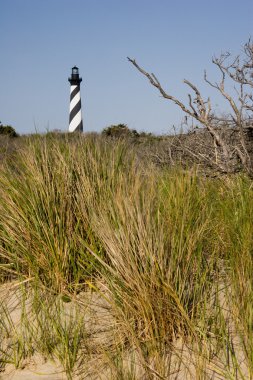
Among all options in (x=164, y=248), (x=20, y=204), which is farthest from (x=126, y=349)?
(x=20, y=204)

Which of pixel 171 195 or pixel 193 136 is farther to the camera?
pixel 193 136

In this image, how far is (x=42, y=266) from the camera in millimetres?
3219

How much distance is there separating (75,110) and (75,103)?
0.36 m

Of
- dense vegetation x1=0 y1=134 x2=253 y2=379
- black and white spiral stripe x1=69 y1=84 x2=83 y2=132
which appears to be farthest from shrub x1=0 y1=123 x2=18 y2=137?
dense vegetation x1=0 y1=134 x2=253 y2=379

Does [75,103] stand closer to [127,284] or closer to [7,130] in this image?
[7,130]

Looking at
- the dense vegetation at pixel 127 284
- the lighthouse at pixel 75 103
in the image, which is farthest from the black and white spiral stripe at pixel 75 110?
the dense vegetation at pixel 127 284

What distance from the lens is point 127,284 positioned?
242 cm

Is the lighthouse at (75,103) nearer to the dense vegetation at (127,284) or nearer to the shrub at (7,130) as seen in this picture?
the shrub at (7,130)

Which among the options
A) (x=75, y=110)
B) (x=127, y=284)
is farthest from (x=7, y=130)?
(x=127, y=284)

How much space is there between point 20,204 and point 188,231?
1346 mm

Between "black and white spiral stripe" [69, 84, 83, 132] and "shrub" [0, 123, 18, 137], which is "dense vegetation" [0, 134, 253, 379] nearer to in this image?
"shrub" [0, 123, 18, 137]

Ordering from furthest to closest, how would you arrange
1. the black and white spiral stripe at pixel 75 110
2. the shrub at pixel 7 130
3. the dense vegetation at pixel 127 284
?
the black and white spiral stripe at pixel 75 110 < the shrub at pixel 7 130 < the dense vegetation at pixel 127 284

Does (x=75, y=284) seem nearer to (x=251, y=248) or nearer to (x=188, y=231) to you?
(x=188, y=231)

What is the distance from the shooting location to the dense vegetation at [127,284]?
2316 mm
